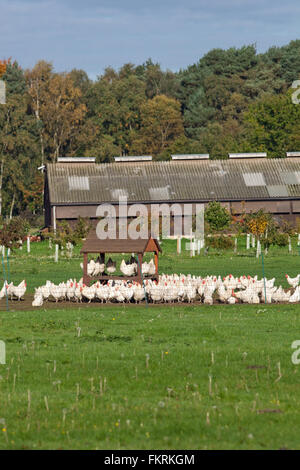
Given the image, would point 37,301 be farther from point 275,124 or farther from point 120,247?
point 275,124

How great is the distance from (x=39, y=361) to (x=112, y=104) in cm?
10765

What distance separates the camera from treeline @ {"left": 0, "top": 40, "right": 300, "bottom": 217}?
102812 millimetres

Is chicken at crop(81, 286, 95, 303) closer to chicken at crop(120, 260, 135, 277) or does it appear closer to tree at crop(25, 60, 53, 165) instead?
chicken at crop(120, 260, 135, 277)

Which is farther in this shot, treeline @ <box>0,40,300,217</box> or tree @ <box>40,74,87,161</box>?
tree @ <box>40,74,87,161</box>

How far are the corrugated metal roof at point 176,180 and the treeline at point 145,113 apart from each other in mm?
17577

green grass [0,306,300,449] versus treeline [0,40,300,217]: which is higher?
treeline [0,40,300,217]

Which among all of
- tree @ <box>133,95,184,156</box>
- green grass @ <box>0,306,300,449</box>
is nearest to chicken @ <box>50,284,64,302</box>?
green grass @ <box>0,306,300,449</box>

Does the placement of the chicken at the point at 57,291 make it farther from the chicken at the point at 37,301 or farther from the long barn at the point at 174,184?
the long barn at the point at 174,184

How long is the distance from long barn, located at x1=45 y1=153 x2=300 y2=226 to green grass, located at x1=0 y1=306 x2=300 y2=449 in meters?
51.0

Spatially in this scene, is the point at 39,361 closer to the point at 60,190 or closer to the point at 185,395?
the point at 185,395

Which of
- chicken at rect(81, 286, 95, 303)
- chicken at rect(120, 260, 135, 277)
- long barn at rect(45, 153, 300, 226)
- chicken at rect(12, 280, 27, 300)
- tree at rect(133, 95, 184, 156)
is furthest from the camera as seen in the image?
tree at rect(133, 95, 184, 156)

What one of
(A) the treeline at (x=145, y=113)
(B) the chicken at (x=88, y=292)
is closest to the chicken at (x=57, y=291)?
(B) the chicken at (x=88, y=292)

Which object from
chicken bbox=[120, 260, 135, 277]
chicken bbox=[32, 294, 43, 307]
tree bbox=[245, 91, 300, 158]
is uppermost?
tree bbox=[245, 91, 300, 158]
